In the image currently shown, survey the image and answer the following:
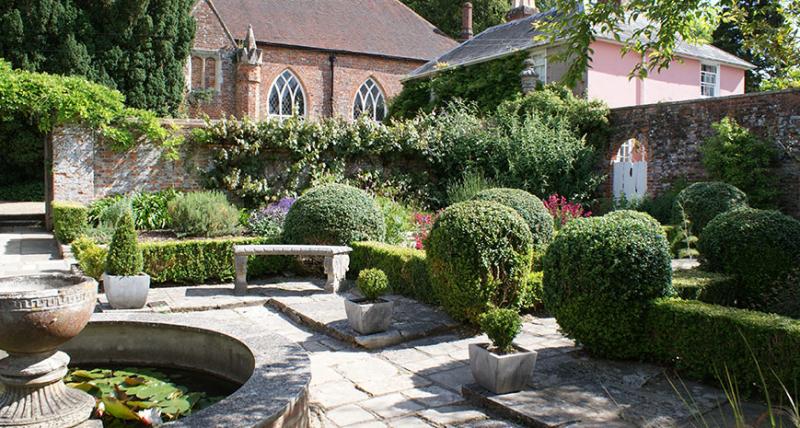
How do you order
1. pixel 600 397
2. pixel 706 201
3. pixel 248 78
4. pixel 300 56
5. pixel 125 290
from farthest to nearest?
pixel 300 56 < pixel 248 78 < pixel 706 201 < pixel 125 290 < pixel 600 397

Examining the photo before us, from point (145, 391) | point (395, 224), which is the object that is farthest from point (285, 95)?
point (145, 391)

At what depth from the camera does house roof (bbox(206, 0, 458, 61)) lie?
86.3ft

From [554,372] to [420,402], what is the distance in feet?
4.24

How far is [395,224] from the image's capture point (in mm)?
11430

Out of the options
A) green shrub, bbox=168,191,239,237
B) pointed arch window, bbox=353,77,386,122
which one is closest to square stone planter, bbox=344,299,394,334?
green shrub, bbox=168,191,239,237

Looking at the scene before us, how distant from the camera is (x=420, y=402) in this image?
198 inches

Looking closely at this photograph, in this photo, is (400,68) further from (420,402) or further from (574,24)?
(420,402)

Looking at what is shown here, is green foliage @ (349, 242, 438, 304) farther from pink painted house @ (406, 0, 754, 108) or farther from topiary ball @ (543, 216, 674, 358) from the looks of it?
pink painted house @ (406, 0, 754, 108)

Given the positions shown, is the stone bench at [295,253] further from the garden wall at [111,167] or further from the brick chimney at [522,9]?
the brick chimney at [522,9]

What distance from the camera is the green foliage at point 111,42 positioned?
1808 centimetres

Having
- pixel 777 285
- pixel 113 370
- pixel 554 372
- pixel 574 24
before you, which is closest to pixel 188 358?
pixel 113 370

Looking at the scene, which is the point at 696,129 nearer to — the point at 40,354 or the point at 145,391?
the point at 145,391

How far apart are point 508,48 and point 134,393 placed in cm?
1725

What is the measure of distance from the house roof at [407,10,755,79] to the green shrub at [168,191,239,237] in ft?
Result: 36.4
